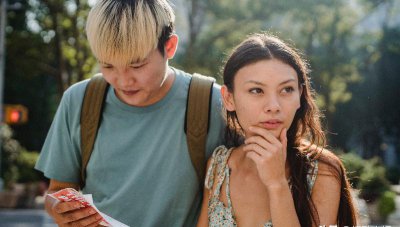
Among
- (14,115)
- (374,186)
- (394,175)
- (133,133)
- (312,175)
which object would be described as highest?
(133,133)

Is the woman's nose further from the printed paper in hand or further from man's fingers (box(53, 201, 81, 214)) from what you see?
man's fingers (box(53, 201, 81, 214))

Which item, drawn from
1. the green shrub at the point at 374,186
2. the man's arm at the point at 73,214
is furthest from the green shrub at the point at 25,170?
the man's arm at the point at 73,214

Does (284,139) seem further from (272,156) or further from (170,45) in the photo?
(170,45)

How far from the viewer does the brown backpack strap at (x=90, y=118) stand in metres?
3.17

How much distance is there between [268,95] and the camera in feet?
9.18

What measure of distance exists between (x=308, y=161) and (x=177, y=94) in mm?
800

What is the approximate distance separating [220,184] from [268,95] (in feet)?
1.76

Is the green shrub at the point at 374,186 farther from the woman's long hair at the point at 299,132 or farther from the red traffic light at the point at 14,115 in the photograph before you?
the woman's long hair at the point at 299,132

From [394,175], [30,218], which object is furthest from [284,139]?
[394,175]

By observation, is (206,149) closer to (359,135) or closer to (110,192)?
→ (110,192)

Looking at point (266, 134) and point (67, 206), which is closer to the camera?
point (266, 134)

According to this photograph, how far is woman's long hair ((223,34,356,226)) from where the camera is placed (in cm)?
280

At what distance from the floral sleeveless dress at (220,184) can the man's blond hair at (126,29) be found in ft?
2.05

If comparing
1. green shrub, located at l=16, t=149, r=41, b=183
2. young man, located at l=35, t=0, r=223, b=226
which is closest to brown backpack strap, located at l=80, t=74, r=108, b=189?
young man, located at l=35, t=0, r=223, b=226
